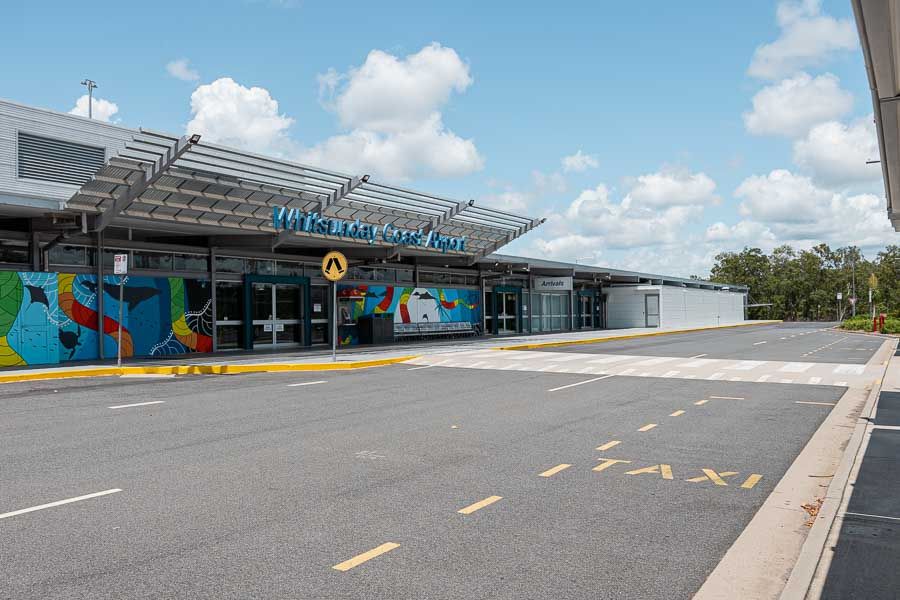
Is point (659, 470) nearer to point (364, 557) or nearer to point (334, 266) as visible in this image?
point (364, 557)

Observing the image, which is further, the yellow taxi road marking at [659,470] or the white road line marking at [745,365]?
the white road line marking at [745,365]

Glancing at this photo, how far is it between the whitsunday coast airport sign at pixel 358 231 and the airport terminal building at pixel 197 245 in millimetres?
62

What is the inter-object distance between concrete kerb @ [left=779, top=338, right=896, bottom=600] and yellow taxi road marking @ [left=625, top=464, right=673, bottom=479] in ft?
4.71

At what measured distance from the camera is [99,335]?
21.6 metres

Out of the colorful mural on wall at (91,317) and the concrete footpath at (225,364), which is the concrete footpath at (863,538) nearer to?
the concrete footpath at (225,364)

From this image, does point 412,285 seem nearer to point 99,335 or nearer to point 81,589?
point 99,335

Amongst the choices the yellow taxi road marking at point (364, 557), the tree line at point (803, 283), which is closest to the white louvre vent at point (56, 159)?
the yellow taxi road marking at point (364, 557)

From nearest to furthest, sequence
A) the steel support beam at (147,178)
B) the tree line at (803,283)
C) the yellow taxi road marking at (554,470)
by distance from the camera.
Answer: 1. the yellow taxi road marking at (554,470)
2. the steel support beam at (147,178)
3. the tree line at (803,283)

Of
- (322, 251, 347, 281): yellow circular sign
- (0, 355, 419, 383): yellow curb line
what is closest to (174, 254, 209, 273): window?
(322, 251, 347, 281): yellow circular sign

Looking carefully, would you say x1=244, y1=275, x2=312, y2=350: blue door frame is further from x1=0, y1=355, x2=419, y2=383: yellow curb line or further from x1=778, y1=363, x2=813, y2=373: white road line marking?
x1=778, y1=363, x2=813, y2=373: white road line marking

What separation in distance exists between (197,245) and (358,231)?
5.71 metres

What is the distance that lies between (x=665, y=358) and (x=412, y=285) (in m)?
15.2

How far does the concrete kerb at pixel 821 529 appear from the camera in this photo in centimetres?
431

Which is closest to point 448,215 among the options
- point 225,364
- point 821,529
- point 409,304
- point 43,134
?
point 409,304
